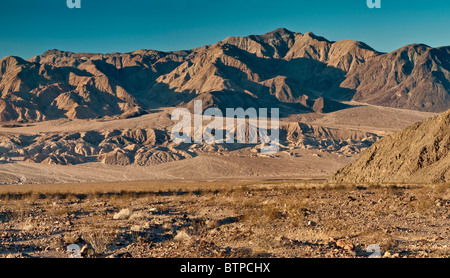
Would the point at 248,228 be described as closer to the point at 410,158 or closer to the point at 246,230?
the point at 246,230

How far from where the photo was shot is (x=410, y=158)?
31250 millimetres

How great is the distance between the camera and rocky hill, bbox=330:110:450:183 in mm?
28597

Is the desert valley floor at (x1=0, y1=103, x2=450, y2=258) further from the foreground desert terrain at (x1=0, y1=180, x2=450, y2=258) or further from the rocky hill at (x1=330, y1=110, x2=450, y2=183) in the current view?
the rocky hill at (x1=330, y1=110, x2=450, y2=183)

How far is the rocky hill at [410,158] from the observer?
1126 inches

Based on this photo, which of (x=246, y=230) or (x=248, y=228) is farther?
(x=248, y=228)

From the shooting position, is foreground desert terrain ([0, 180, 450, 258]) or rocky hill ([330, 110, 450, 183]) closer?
foreground desert terrain ([0, 180, 450, 258])

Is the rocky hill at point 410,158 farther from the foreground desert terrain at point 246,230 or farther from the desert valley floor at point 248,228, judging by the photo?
the foreground desert terrain at point 246,230

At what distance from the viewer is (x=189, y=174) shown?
3401 inches

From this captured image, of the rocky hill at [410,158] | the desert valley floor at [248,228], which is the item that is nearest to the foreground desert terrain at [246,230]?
the desert valley floor at [248,228]

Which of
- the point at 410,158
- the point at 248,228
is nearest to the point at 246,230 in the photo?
the point at 248,228

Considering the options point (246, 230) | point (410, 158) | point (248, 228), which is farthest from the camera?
point (410, 158)

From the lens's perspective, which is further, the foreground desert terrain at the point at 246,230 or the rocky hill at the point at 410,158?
the rocky hill at the point at 410,158

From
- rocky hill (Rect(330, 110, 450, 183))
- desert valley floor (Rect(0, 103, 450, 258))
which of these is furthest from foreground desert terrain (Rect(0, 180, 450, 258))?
rocky hill (Rect(330, 110, 450, 183))
